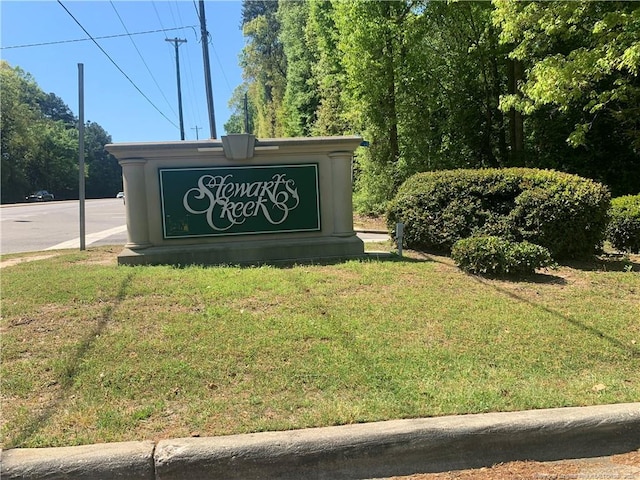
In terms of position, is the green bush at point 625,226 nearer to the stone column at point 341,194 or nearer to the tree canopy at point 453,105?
the tree canopy at point 453,105

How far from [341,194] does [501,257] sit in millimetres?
2908

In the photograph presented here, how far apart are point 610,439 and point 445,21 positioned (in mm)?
15602

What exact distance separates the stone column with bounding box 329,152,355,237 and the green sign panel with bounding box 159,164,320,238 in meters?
0.31

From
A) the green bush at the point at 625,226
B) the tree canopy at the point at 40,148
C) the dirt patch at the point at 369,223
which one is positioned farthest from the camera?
the tree canopy at the point at 40,148

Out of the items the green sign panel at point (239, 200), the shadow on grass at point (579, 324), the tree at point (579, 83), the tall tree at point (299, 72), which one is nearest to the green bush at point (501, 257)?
the shadow on grass at point (579, 324)

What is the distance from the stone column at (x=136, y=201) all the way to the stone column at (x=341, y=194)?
3.06 meters

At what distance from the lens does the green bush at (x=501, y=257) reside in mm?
6492

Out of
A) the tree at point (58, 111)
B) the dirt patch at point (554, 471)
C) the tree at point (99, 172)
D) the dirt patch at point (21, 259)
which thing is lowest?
the dirt patch at point (554, 471)

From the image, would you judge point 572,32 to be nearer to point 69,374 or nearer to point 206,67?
point 69,374

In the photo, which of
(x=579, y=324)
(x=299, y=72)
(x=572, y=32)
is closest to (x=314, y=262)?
(x=579, y=324)

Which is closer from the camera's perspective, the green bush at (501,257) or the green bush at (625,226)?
the green bush at (501,257)

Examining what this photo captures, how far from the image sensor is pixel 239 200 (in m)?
7.99

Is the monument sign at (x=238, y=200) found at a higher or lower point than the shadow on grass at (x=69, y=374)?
higher

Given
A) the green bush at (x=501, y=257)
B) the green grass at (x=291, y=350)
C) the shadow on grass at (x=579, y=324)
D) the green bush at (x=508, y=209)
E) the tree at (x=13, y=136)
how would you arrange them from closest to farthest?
the green grass at (x=291, y=350)
the shadow on grass at (x=579, y=324)
the green bush at (x=501, y=257)
the green bush at (x=508, y=209)
the tree at (x=13, y=136)
